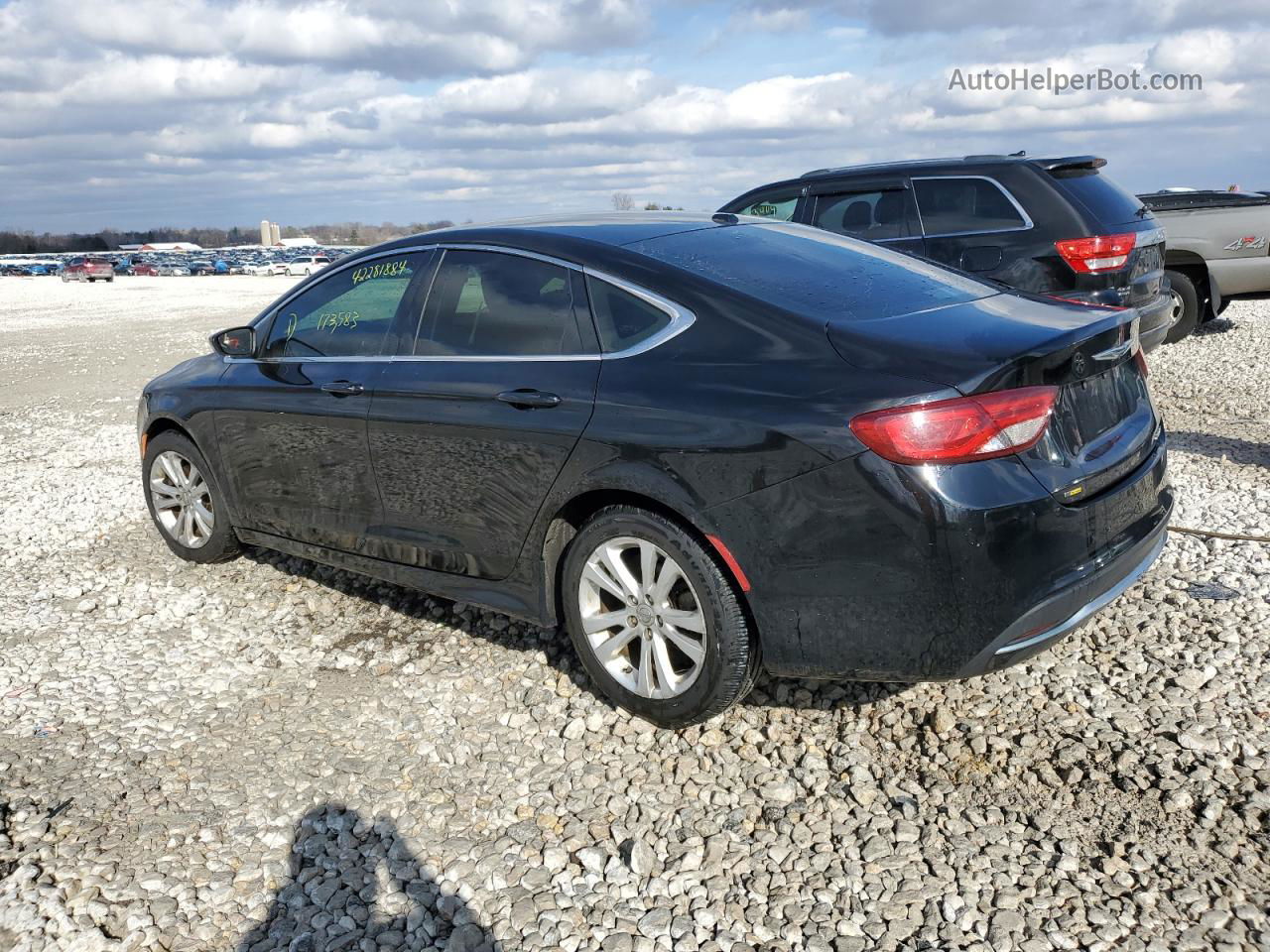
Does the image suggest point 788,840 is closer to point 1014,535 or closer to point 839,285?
point 1014,535

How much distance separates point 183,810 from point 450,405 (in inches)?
63.8

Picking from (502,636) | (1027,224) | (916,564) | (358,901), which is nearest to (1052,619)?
(916,564)

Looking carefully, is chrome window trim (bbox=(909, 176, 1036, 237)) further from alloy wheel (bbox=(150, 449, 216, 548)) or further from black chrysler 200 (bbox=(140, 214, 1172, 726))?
alloy wheel (bbox=(150, 449, 216, 548))

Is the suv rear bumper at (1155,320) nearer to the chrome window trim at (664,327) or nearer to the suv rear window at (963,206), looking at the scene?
the suv rear window at (963,206)

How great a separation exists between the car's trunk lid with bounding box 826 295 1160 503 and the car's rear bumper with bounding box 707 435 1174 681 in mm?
113

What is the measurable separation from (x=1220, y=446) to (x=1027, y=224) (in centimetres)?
202

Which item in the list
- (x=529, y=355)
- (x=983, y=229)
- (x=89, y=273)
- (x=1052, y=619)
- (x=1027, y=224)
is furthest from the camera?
(x=89, y=273)

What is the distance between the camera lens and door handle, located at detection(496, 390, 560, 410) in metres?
3.67

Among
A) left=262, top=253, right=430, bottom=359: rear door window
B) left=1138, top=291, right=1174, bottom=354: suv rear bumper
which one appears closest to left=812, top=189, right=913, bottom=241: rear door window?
left=1138, top=291, right=1174, bottom=354: suv rear bumper

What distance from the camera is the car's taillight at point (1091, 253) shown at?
7.53m

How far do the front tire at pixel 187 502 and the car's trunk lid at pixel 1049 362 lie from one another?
11.4 feet

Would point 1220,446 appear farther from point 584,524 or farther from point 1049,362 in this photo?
point 584,524

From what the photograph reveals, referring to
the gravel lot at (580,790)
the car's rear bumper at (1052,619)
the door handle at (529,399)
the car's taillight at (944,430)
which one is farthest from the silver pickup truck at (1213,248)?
the door handle at (529,399)

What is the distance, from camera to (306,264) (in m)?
88.1
